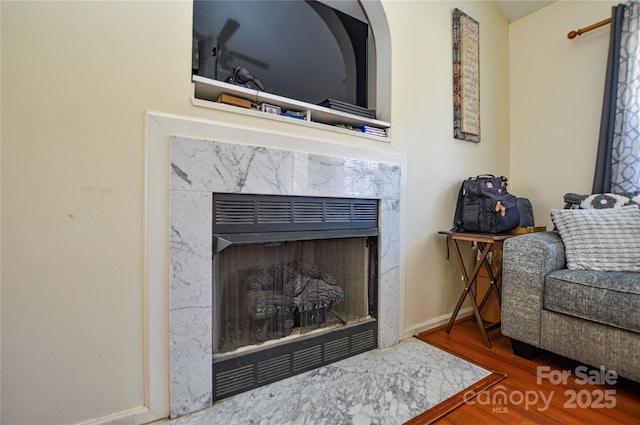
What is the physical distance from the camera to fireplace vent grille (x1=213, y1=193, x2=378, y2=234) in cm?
134

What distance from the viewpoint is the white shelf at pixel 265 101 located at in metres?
1.35

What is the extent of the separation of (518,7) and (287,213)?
9.24 feet

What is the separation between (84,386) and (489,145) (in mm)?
2972

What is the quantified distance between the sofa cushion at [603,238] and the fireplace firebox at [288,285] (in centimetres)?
109

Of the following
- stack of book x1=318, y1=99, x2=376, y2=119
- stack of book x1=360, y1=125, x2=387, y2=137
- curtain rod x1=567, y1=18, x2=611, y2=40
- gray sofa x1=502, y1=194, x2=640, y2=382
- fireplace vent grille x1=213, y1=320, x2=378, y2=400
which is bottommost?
fireplace vent grille x1=213, y1=320, x2=378, y2=400

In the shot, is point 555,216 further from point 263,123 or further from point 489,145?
point 263,123

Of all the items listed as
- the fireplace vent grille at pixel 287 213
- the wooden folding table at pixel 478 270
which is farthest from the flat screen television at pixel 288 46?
the wooden folding table at pixel 478 270

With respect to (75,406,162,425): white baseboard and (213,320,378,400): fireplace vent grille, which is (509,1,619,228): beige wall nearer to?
(213,320,378,400): fireplace vent grille

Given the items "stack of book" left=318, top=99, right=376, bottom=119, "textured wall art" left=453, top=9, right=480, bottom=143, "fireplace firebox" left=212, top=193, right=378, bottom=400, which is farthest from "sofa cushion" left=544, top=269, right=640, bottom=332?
"stack of book" left=318, top=99, right=376, bottom=119

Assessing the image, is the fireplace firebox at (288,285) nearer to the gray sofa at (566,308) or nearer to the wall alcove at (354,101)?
the wall alcove at (354,101)

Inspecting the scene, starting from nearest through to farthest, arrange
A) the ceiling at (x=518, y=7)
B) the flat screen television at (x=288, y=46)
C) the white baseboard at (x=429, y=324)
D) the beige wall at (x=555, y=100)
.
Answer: the flat screen television at (x=288, y=46), the white baseboard at (x=429, y=324), the beige wall at (x=555, y=100), the ceiling at (x=518, y=7)

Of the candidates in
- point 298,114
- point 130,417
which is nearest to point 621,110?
point 298,114

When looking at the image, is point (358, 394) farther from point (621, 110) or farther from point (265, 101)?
point (621, 110)

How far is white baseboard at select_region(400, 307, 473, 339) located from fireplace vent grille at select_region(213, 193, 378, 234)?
2.54ft
